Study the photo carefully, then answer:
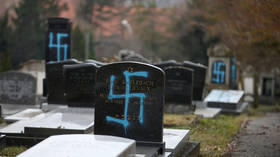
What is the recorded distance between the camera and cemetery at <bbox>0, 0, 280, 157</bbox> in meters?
6.21

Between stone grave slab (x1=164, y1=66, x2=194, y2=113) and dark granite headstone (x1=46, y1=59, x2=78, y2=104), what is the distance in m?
2.90

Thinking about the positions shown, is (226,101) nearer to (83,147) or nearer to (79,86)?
(79,86)

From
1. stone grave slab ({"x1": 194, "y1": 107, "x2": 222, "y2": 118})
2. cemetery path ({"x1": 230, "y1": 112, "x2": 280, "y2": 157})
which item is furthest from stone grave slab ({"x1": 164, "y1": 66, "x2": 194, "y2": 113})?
cemetery path ({"x1": 230, "y1": 112, "x2": 280, "y2": 157})

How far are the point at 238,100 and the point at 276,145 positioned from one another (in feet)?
22.1

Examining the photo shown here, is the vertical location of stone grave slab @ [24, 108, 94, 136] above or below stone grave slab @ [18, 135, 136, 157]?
below

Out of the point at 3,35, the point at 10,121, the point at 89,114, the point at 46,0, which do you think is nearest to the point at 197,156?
the point at 89,114

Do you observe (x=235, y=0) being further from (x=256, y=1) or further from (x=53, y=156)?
(x=53, y=156)

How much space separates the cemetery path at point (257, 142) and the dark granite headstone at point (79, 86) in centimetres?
363

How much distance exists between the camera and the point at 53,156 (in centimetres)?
463

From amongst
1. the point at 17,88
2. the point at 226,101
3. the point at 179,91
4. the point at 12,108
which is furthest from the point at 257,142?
the point at 17,88

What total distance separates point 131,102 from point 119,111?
0.79 ft

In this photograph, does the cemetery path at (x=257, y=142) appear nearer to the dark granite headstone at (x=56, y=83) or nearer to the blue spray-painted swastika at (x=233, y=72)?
the dark granite headstone at (x=56, y=83)

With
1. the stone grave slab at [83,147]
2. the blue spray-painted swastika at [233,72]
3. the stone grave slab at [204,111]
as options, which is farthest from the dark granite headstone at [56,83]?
the blue spray-painted swastika at [233,72]

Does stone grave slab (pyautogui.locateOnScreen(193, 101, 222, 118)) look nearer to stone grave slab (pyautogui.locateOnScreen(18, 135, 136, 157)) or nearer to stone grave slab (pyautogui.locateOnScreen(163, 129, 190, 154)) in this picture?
stone grave slab (pyautogui.locateOnScreen(163, 129, 190, 154))
